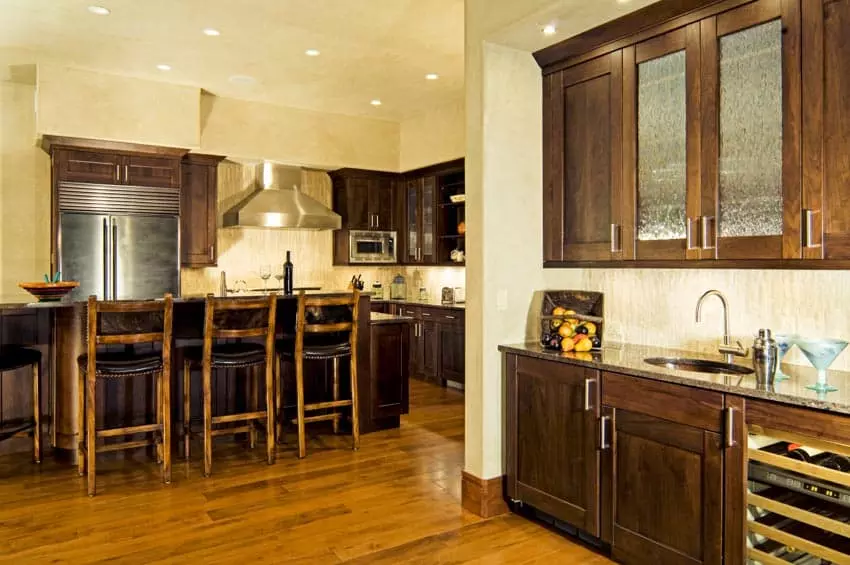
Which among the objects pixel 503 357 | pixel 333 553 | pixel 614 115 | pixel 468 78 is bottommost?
pixel 333 553

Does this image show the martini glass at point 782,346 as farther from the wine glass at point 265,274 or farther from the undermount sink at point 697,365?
the wine glass at point 265,274

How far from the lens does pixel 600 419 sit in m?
2.79

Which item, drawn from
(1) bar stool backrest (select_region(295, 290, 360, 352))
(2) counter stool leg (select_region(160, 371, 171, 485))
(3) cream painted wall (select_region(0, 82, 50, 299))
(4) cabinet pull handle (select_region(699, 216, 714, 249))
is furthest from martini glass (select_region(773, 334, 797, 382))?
(3) cream painted wall (select_region(0, 82, 50, 299))

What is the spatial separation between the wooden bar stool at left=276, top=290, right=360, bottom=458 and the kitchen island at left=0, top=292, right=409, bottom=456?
242 mm

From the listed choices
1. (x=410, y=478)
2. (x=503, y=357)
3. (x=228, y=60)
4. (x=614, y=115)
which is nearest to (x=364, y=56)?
(x=228, y=60)

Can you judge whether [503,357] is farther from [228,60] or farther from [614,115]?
[228,60]

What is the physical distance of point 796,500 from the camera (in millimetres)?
2107

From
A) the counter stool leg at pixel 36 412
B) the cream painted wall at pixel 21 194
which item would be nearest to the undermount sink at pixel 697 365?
the counter stool leg at pixel 36 412

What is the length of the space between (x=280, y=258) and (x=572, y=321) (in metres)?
5.11

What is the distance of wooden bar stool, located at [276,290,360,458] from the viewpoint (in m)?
4.35

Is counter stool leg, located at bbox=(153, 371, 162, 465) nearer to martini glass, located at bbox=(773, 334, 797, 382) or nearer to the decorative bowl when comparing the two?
the decorative bowl

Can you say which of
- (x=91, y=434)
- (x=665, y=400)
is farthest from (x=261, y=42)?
(x=665, y=400)

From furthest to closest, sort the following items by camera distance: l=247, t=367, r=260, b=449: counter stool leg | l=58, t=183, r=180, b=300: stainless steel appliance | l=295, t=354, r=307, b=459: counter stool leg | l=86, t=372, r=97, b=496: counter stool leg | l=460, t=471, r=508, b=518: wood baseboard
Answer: l=58, t=183, r=180, b=300: stainless steel appliance → l=247, t=367, r=260, b=449: counter stool leg → l=295, t=354, r=307, b=459: counter stool leg → l=86, t=372, r=97, b=496: counter stool leg → l=460, t=471, r=508, b=518: wood baseboard

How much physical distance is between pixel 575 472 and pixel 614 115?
183cm
